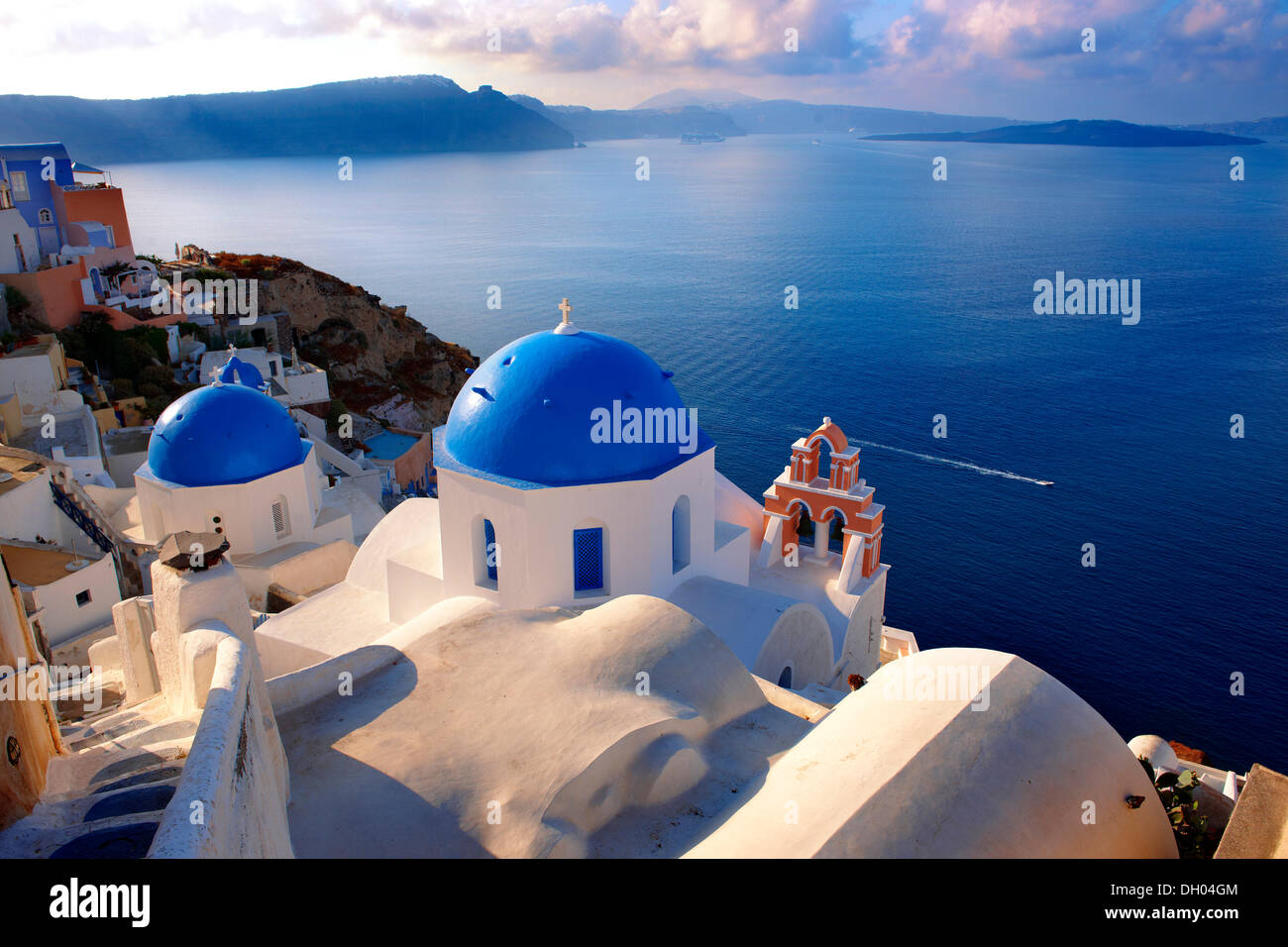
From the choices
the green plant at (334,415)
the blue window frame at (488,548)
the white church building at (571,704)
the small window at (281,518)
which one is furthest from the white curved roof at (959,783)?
the green plant at (334,415)

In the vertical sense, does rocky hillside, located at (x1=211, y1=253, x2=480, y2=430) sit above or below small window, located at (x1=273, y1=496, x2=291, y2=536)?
above

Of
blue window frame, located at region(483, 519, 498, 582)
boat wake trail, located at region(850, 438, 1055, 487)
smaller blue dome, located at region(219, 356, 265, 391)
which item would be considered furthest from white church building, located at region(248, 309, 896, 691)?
boat wake trail, located at region(850, 438, 1055, 487)

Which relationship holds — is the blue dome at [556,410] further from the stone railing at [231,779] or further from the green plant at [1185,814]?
the green plant at [1185,814]

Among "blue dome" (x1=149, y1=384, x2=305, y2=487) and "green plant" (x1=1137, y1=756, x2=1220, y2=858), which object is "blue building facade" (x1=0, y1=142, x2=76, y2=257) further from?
"green plant" (x1=1137, y1=756, x2=1220, y2=858)

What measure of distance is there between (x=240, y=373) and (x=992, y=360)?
145ft

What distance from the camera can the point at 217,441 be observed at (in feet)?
61.4

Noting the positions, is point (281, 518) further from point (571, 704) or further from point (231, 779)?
point (231, 779)

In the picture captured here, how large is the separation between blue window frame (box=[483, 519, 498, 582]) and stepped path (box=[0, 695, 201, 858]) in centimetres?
589

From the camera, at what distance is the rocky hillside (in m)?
45.8

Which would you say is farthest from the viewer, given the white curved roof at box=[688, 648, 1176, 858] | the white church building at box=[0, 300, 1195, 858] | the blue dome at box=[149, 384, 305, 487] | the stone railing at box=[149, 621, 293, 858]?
the blue dome at box=[149, 384, 305, 487]

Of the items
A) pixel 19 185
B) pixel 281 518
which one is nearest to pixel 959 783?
pixel 281 518

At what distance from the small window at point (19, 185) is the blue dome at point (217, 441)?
3033 cm

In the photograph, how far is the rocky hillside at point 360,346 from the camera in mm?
45781
